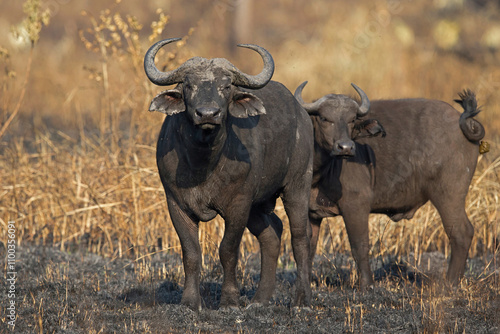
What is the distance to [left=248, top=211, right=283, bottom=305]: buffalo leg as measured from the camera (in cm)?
669

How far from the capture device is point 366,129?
316 inches

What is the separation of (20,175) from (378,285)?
4.51 m

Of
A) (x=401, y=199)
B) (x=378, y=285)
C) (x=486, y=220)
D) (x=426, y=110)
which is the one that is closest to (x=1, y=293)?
(x=378, y=285)

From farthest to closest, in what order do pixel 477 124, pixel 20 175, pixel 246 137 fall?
pixel 20 175
pixel 477 124
pixel 246 137

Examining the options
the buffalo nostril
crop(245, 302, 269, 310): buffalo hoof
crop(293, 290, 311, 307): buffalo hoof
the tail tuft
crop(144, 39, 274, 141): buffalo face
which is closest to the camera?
the buffalo nostril

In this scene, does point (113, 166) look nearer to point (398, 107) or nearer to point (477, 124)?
point (398, 107)

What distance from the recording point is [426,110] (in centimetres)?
841

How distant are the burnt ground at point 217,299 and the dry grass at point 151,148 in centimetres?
7

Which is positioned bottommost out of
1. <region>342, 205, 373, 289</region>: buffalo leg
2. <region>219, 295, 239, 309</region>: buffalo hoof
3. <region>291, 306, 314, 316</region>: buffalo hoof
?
<region>291, 306, 314, 316</region>: buffalo hoof

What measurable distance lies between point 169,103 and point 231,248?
1.30 metres

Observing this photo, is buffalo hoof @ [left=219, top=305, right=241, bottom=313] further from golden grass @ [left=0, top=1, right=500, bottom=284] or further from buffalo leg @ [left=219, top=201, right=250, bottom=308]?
golden grass @ [left=0, top=1, right=500, bottom=284]

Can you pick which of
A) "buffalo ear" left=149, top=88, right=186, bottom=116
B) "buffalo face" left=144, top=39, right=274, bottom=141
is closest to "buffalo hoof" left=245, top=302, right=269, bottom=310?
"buffalo face" left=144, top=39, right=274, bottom=141

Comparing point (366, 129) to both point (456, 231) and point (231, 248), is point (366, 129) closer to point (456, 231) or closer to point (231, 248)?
point (456, 231)

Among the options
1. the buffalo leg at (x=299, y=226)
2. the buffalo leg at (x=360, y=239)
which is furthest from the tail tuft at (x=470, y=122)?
the buffalo leg at (x=299, y=226)
